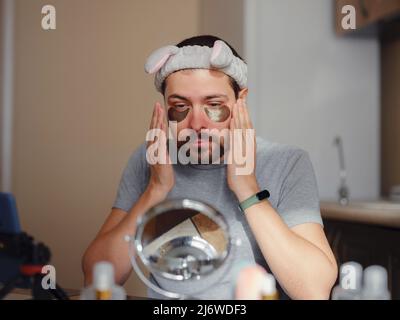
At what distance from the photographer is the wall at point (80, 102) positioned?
0.76m

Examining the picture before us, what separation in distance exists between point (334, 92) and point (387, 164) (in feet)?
1.11

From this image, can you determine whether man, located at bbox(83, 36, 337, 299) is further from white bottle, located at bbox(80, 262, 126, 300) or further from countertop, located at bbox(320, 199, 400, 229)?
countertop, located at bbox(320, 199, 400, 229)

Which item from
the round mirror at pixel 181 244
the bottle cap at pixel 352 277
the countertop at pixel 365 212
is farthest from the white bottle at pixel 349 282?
the countertop at pixel 365 212

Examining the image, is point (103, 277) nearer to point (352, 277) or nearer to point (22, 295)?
point (22, 295)

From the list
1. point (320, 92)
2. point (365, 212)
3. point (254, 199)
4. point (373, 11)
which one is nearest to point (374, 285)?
point (254, 199)

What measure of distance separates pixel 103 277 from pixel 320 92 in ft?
3.36

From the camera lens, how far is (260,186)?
30.1 inches

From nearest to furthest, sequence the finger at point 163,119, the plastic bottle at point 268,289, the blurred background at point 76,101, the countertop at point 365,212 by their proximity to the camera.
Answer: the plastic bottle at point 268,289 < the finger at point 163,119 < the blurred background at point 76,101 < the countertop at point 365,212

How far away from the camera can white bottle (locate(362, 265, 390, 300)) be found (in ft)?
1.75

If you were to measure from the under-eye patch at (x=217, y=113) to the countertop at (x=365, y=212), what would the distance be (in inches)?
27.9

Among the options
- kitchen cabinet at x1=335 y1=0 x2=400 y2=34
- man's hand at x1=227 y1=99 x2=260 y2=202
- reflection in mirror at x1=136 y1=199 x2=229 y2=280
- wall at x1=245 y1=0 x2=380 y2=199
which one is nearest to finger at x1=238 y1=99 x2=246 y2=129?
man's hand at x1=227 y1=99 x2=260 y2=202

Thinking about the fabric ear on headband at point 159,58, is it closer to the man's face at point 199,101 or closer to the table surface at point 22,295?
the man's face at point 199,101
